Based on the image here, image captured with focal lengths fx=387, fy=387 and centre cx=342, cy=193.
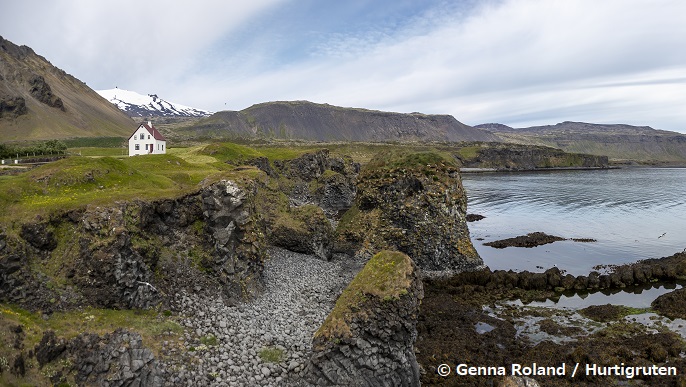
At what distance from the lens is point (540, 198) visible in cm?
9012

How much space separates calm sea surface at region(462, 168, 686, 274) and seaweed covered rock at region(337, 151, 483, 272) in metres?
6.66

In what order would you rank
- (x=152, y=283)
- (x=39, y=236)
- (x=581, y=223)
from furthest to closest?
(x=581, y=223)
(x=152, y=283)
(x=39, y=236)

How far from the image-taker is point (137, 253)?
21.9 m

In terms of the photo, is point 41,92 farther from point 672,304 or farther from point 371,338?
point 672,304

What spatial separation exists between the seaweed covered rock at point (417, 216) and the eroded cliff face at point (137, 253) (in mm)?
14568

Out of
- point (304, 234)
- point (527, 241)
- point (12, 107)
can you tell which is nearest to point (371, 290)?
point (304, 234)

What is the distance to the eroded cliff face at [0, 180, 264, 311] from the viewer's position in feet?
63.5

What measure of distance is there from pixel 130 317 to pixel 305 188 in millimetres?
59963

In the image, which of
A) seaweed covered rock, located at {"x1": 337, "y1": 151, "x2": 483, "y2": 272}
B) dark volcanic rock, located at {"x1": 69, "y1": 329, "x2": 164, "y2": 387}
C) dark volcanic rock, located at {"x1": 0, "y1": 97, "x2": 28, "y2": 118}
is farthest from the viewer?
dark volcanic rock, located at {"x1": 0, "y1": 97, "x2": 28, "y2": 118}

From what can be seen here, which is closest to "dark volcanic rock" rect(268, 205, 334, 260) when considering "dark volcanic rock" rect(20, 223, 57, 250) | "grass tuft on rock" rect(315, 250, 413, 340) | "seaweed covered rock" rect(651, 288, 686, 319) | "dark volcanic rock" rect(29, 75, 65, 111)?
"grass tuft on rock" rect(315, 250, 413, 340)

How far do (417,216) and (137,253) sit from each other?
24.8 m

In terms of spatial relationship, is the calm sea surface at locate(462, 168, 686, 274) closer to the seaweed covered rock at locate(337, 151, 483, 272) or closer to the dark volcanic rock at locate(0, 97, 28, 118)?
the seaweed covered rock at locate(337, 151, 483, 272)

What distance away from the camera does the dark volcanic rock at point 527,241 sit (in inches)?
1933

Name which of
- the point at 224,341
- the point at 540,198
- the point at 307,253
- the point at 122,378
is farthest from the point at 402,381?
the point at 540,198
